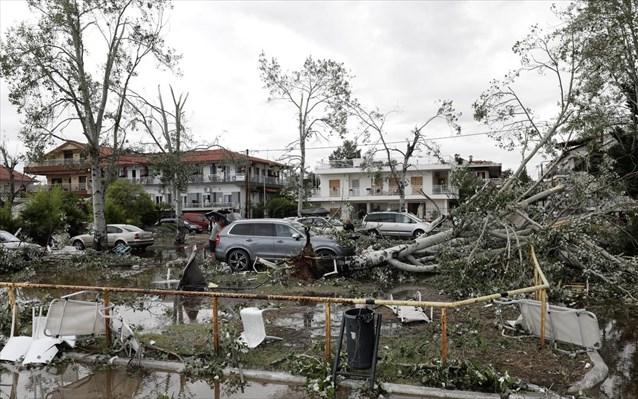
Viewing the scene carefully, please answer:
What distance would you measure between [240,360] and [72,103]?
19.9 meters

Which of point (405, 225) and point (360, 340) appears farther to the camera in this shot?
point (405, 225)

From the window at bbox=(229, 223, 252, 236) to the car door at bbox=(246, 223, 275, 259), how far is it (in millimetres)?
140

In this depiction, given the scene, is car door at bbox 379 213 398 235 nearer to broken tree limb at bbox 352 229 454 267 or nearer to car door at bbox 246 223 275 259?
car door at bbox 246 223 275 259

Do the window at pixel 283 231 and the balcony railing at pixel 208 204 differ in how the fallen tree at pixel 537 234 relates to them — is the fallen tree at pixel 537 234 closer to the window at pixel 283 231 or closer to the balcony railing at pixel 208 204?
the window at pixel 283 231

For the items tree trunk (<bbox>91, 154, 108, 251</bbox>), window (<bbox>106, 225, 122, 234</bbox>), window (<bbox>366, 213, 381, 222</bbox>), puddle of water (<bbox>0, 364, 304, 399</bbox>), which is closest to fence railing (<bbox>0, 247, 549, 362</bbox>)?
puddle of water (<bbox>0, 364, 304, 399</bbox>)

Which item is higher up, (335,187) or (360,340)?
(335,187)

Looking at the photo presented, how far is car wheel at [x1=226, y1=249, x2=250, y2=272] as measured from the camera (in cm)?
1438

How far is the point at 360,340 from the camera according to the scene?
5.47m

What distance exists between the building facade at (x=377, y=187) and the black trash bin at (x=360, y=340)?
43.7 m

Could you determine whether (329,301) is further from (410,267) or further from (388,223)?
(388,223)

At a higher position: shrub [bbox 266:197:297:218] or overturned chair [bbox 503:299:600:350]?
shrub [bbox 266:197:297:218]

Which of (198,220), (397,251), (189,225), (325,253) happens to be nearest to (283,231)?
(325,253)

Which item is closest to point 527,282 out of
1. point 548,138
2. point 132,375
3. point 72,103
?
point 548,138

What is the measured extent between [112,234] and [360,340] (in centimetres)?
2192
